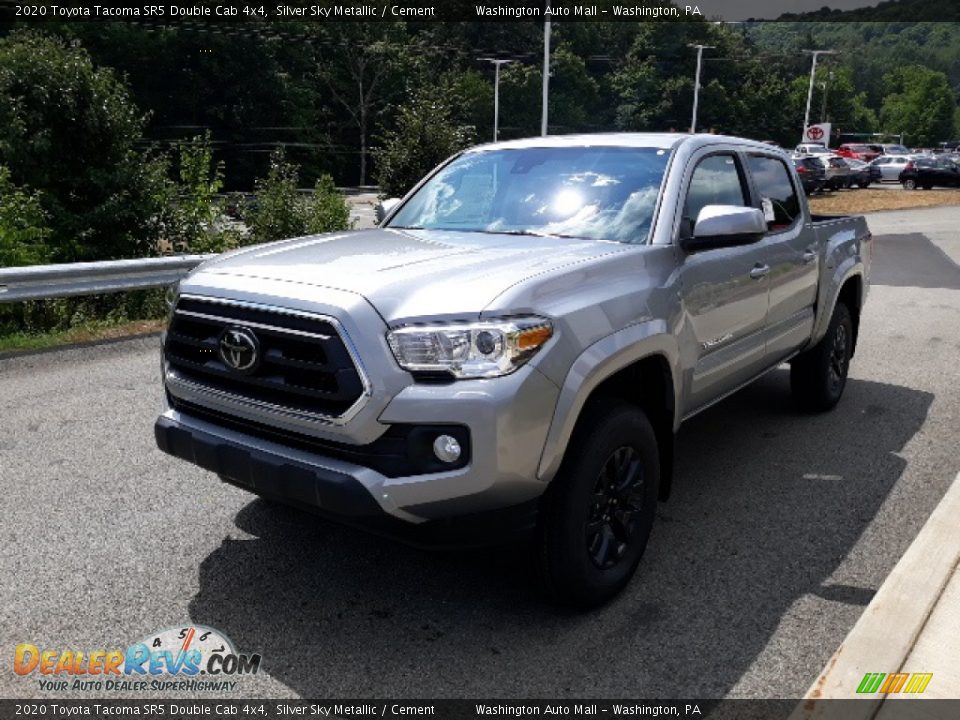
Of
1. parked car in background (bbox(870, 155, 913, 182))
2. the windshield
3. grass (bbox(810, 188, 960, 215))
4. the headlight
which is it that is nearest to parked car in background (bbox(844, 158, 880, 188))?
grass (bbox(810, 188, 960, 215))

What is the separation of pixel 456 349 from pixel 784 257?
9.44 ft

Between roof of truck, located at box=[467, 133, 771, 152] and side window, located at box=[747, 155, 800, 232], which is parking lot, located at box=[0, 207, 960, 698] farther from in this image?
roof of truck, located at box=[467, 133, 771, 152]

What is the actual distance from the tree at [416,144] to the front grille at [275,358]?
21.3 meters

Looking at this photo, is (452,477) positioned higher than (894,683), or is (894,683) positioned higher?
(452,477)

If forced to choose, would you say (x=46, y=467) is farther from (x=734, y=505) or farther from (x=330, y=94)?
(x=330, y=94)

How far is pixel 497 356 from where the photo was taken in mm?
2947

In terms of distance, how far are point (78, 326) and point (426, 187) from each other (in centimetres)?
570

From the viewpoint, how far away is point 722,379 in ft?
14.6

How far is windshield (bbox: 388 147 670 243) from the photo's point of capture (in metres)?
4.06

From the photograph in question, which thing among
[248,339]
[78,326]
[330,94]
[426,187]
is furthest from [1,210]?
[330,94]

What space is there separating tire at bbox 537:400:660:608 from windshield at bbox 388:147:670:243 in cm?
99

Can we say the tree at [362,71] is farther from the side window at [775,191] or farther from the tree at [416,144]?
the side window at [775,191]

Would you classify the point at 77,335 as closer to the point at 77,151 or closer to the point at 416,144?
the point at 77,151

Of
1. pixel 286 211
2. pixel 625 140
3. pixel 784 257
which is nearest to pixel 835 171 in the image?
pixel 286 211
